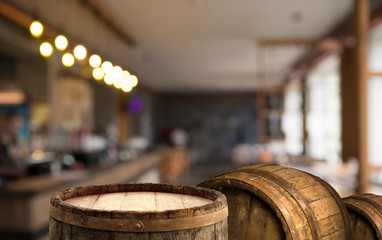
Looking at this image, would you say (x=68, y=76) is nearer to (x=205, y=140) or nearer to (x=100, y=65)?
(x=100, y=65)

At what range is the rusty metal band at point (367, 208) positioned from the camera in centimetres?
131

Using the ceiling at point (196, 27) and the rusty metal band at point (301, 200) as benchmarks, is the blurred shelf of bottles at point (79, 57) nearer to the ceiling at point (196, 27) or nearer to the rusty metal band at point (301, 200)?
the ceiling at point (196, 27)

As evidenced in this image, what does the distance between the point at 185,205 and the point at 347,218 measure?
577 mm

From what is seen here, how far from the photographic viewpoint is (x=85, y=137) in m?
7.85

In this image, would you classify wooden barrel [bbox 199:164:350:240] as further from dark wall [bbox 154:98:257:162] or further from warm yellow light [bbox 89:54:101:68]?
dark wall [bbox 154:98:257:162]

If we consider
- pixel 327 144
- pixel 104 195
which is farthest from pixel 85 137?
pixel 104 195

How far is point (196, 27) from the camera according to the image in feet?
25.0

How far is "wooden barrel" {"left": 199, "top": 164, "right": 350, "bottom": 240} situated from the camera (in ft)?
3.69

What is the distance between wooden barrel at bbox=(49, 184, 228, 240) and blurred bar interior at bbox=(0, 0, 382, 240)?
292 centimetres

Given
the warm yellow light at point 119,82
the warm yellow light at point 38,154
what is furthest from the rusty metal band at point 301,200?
the warm yellow light at point 38,154

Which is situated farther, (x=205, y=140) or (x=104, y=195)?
(x=205, y=140)

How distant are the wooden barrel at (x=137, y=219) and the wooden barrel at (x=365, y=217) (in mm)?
598

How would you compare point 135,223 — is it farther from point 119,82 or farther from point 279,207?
point 119,82

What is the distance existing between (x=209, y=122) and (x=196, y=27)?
43.5ft
